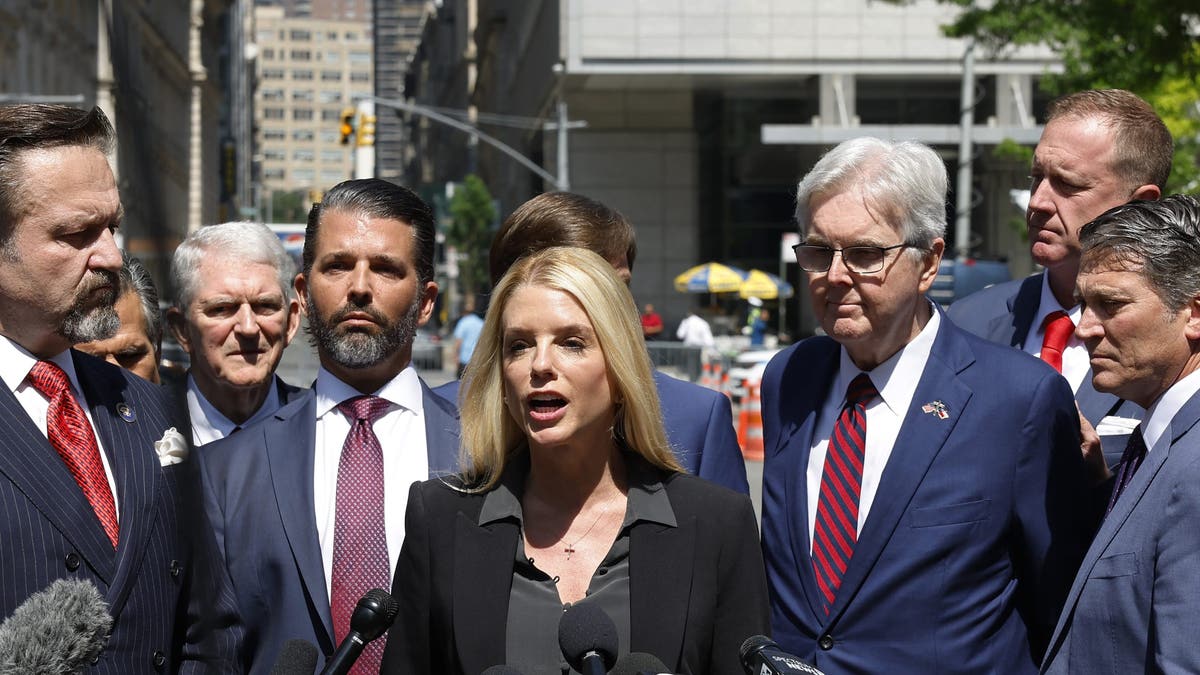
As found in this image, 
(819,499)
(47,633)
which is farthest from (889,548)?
(47,633)

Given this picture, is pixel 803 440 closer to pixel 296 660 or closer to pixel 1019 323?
pixel 1019 323

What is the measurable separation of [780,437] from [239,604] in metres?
1.54

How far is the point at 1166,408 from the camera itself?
11.2 feet

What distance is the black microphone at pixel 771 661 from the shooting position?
7.29 feet

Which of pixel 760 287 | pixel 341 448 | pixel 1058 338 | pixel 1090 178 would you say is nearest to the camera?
pixel 341 448

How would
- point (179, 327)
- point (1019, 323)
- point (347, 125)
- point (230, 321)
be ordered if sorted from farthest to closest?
point (347, 125)
point (179, 327)
point (230, 321)
point (1019, 323)

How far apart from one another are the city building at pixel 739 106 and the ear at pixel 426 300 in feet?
119

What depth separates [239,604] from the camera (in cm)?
395

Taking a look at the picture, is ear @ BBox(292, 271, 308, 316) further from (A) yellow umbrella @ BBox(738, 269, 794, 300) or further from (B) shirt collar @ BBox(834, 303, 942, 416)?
(A) yellow umbrella @ BBox(738, 269, 794, 300)

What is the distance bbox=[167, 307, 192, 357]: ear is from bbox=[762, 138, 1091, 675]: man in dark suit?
2.26 metres

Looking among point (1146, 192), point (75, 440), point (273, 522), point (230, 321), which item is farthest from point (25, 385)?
point (1146, 192)

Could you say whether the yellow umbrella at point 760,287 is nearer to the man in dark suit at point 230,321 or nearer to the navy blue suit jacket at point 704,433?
the man in dark suit at point 230,321

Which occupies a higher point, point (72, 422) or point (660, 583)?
point (72, 422)

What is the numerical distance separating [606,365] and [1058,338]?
5.87 ft
